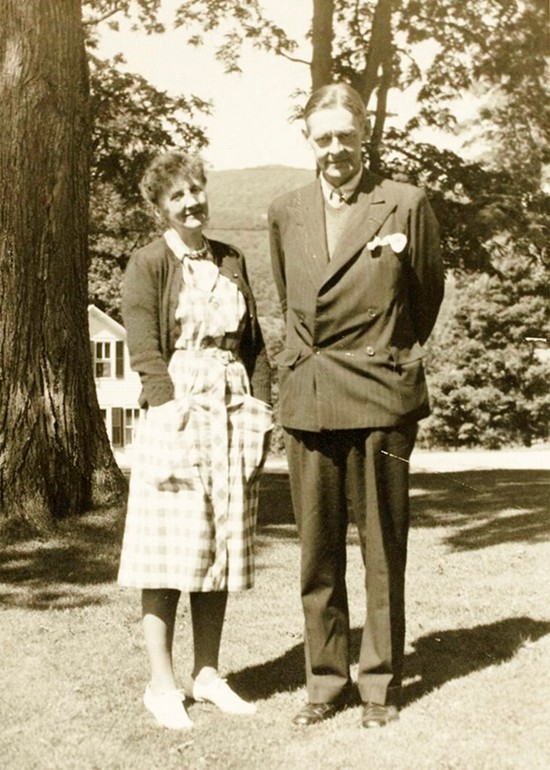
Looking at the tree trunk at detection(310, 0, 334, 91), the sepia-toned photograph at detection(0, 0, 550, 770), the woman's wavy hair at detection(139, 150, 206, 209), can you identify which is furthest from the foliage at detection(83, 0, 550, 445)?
the woman's wavy hair at detection(139, 150, 206, 209)

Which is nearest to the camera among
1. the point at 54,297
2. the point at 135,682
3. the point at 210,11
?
the point at 135,682

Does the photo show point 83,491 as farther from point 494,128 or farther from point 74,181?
point 494,128

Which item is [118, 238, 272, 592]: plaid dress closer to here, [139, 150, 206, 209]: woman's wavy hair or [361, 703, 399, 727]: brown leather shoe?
[139, 150, 206, 209]: woman's wavy hair

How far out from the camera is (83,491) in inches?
315

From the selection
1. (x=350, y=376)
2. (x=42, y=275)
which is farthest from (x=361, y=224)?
(x=42, y=275)

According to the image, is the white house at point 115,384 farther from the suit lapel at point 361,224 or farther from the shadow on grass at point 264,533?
the suit lapel at point 361,224

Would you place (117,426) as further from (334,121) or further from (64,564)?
(334,121)

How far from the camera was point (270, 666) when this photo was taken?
15.7ft

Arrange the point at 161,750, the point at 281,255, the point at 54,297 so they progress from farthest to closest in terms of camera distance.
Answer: the point at 54,297
the point at 281,255
the point at 161,750

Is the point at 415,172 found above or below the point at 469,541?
above

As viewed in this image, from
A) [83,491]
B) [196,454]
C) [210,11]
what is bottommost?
[83,491]

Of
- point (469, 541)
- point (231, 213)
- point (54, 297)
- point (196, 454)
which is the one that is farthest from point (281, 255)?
point (231, 213)

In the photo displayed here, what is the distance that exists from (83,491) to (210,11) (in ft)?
38.4

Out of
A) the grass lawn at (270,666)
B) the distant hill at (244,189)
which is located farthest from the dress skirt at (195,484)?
the distant hill at (244,189)
